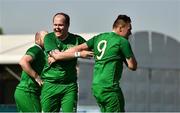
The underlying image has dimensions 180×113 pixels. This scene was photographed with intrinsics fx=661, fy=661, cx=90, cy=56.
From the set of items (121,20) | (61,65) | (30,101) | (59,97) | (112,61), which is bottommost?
(30,101)

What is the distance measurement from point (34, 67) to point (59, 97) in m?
0.87

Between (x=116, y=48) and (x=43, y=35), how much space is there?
1.44 meters

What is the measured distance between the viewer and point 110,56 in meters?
6.62

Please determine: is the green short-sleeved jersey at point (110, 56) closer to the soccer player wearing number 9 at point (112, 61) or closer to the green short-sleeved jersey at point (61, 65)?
the soccer player wearing number 9 at point (112, 61)

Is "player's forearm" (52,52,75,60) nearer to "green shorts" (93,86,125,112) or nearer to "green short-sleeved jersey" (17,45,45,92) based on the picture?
"green shorts" (93,86,125,112)

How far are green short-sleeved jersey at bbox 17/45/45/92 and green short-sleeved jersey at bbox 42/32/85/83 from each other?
2.09 ft

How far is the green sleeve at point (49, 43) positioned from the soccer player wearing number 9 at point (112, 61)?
0.63 m

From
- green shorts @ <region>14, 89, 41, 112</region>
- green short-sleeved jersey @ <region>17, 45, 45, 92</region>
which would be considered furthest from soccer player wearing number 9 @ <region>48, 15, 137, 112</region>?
green shorts @ <region>14, 89, 41, 112</region>

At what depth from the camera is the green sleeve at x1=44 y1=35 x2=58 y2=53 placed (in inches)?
282

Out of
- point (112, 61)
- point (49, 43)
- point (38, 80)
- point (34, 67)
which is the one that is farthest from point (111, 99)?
point (34, 67)

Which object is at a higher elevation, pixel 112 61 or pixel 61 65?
pixel 112 61

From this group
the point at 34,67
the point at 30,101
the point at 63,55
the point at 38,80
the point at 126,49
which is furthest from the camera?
the point at 30,101

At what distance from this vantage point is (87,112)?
1099 cm

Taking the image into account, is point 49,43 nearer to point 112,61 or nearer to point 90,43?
point 90,43
